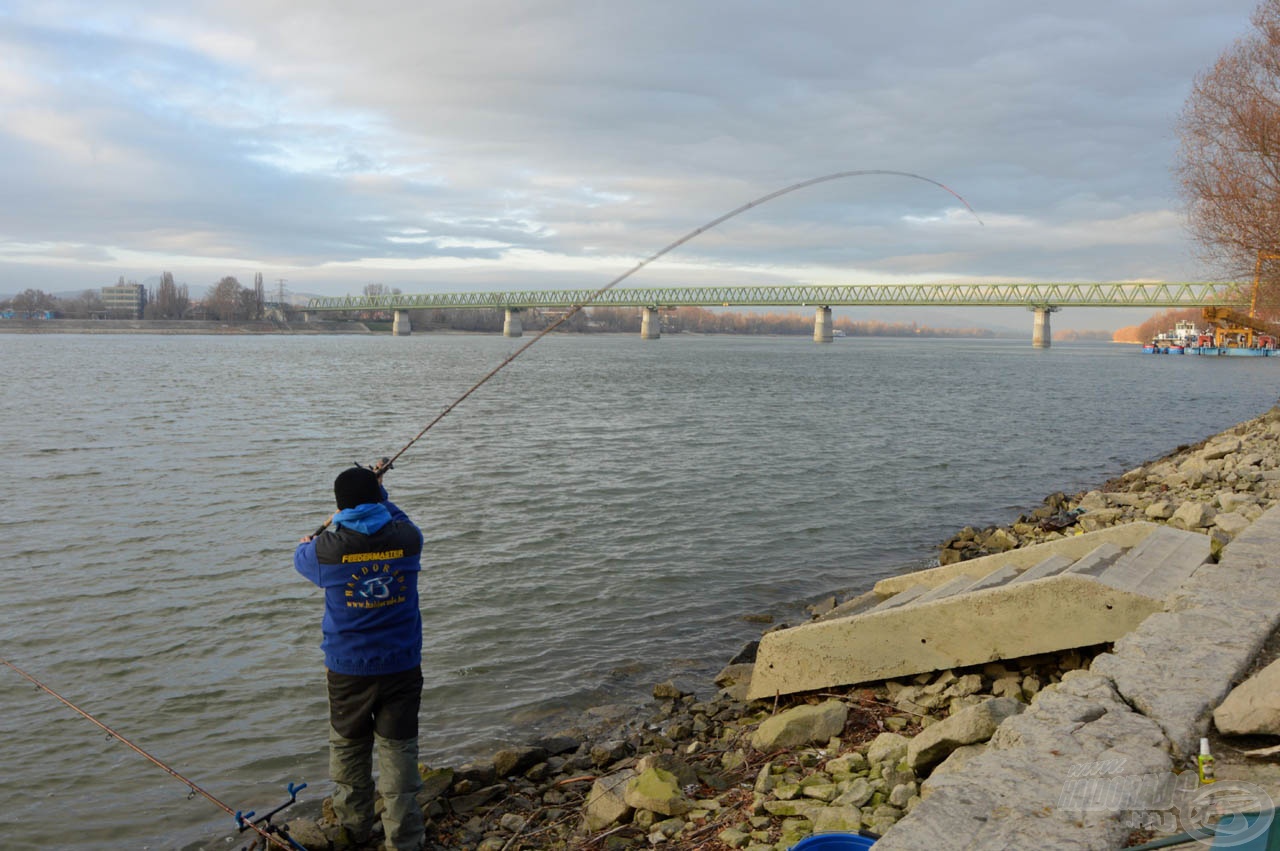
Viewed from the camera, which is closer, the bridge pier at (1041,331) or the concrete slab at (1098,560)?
the concrete slab at (1098,560)

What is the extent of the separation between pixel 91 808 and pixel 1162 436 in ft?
112

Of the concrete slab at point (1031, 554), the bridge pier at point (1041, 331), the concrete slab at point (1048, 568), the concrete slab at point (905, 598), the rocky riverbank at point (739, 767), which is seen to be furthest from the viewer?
the bridge pier at point (1041, 331)

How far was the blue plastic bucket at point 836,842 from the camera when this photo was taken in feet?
13.3

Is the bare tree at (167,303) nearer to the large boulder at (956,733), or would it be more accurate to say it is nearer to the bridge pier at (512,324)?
the bridge pier at (512,324)

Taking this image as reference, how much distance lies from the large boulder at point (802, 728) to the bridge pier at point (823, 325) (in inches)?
6385

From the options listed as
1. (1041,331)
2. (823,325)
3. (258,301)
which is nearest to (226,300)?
(258,301)

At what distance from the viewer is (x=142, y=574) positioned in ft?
40.2

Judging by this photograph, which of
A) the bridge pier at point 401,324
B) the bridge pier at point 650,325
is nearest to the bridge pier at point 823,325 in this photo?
the bridge pier at point 650,325

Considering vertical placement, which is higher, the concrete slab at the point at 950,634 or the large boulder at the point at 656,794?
the concrete slab at the point at 950,634

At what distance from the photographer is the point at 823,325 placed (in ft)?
561

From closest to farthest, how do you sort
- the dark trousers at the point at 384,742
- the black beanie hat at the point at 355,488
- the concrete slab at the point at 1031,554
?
the black beanie hat at the point at 355,488
the dark trousers at the point at 384,742
the concrete slab at the point at 1031,554

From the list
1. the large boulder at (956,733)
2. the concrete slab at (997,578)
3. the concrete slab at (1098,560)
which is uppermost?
the concrete slab at (1098,560)

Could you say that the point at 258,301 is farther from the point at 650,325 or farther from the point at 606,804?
the point at 606,804

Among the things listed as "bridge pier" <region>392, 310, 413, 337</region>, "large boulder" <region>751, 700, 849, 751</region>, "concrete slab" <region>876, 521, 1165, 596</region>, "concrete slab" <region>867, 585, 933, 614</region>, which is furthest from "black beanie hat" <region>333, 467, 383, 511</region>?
"bridge pier" <region>392, 310, 413, 337</region>
